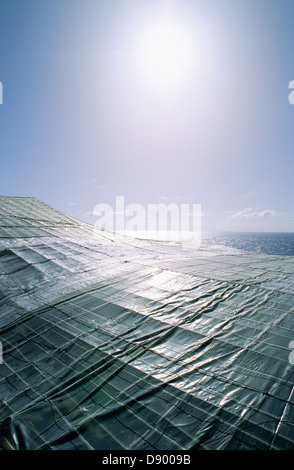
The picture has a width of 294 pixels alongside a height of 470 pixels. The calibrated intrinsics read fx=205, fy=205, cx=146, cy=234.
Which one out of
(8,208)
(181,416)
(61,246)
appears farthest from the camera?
(8,208)

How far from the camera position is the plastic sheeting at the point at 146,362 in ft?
13.6

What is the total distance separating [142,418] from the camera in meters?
4.42

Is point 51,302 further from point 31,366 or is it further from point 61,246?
point 61,246

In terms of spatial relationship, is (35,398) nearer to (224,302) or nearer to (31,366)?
(31,366)

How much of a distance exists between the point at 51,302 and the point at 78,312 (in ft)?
5.27

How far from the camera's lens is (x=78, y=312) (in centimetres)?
845

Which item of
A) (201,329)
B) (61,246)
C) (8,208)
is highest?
(8,208)

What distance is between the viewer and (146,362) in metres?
5.82

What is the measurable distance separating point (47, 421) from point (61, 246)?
14.6 m

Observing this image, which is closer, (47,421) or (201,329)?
(47,421)

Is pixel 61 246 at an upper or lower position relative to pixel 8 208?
lower

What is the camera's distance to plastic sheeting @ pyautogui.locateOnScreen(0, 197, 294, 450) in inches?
163

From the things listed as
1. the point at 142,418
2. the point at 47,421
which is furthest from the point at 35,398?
the point at 142,418
